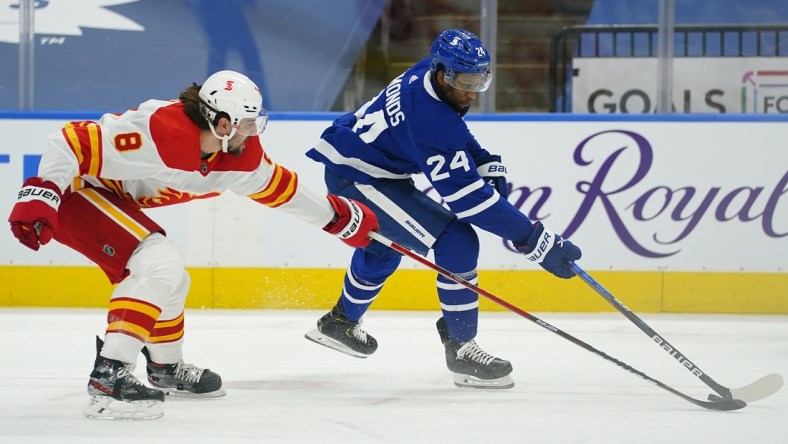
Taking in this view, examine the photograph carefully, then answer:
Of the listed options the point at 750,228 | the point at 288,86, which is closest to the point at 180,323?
the point at 288,86

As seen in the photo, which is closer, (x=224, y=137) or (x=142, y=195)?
(x=224, y=137)

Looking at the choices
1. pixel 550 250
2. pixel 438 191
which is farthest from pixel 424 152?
pixel 550 250

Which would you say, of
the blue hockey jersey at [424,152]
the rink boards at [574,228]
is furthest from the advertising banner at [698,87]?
the blue hockey jersey at [424,152]

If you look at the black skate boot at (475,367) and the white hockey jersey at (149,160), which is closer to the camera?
the white hockey jersey at (149,160)

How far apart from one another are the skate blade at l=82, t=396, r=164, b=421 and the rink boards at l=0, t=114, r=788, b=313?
2664mm

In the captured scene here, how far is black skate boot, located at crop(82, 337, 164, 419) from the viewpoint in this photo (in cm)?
289

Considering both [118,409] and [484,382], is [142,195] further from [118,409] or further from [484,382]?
[484,382]

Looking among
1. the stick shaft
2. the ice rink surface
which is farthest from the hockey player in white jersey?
the stick shaft

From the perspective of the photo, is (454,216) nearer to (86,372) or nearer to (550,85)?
(86,372)

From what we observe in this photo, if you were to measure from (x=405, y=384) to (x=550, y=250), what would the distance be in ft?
2.10

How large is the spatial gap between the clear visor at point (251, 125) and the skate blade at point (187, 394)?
0.80 m

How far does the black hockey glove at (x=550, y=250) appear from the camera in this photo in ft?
11.6

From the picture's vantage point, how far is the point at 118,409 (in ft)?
9.59

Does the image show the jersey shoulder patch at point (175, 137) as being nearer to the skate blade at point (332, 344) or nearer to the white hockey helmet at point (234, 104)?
the white hockey helmet at point (234, 104)
